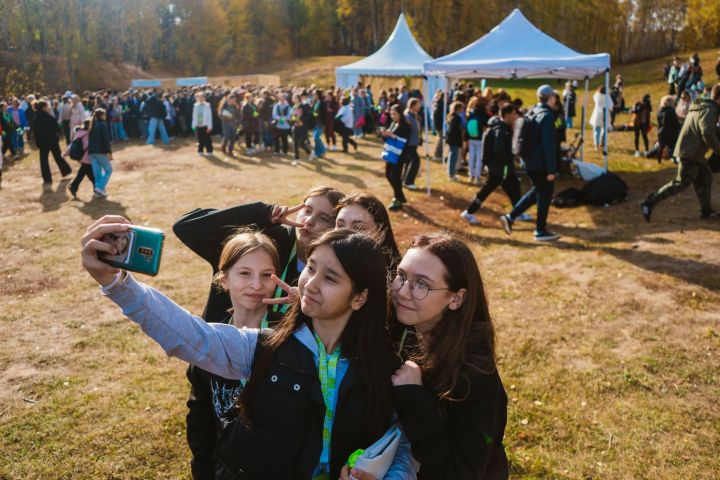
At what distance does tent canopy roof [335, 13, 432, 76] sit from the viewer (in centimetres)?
2177

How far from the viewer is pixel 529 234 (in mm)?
9148

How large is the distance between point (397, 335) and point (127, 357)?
400 cm

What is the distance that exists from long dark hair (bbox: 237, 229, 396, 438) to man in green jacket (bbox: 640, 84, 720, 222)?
806 cm

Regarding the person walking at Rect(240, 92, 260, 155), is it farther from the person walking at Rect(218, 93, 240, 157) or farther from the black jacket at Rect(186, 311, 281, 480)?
the black jacket at Rect(186, 311, 281, 480)

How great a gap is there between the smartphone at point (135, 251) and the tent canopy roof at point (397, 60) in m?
20.7

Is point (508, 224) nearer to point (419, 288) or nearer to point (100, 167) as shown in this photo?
point (419, 288)

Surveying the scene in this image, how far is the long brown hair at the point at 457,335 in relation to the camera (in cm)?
194

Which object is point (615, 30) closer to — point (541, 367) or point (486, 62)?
point (486, 62)

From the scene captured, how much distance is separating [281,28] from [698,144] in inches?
2731

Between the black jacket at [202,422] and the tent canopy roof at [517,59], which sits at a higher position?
the tent canopy roof at [517,59]

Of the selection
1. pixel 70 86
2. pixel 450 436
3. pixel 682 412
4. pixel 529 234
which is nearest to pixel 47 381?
pixel 450 436

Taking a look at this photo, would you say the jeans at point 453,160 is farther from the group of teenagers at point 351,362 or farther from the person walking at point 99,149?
the group of teenagers at point 351,362

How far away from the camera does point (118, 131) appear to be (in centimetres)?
2186

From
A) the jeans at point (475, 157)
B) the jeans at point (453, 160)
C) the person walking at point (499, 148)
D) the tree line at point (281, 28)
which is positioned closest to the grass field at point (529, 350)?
the person walking at point (499, 148)
